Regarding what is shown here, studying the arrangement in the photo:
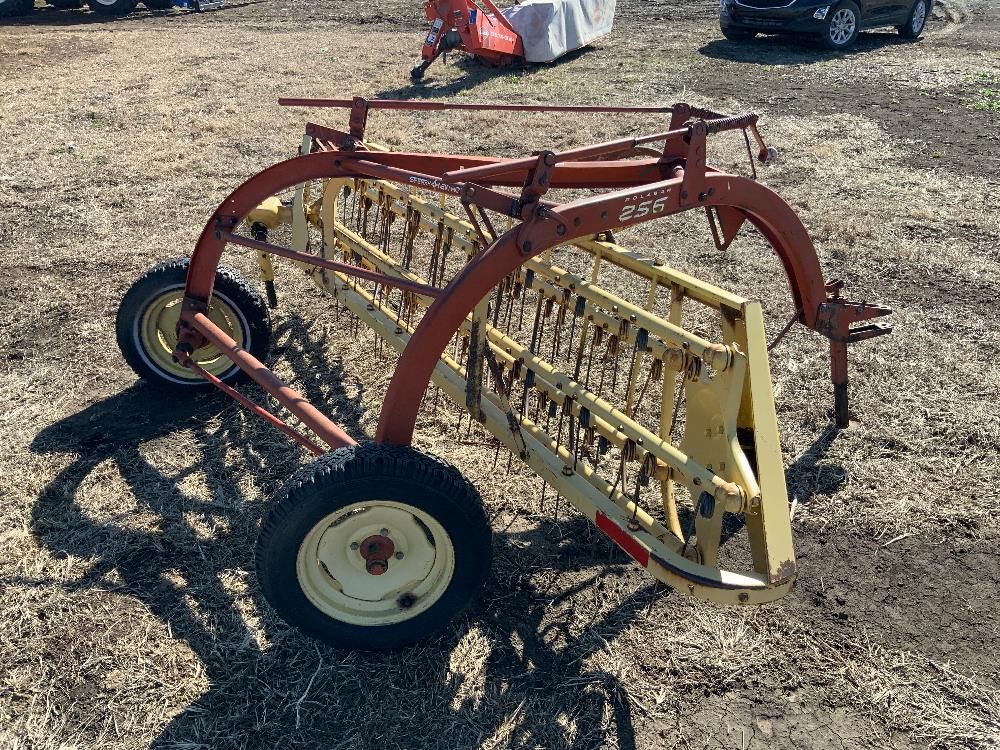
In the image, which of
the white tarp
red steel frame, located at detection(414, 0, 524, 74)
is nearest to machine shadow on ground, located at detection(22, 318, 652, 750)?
red steel frame, located at detection(414, 0, 524, 74)

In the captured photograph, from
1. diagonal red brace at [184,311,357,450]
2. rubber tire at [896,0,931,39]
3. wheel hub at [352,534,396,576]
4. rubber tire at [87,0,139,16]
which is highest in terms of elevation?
rubber tire at [87,0,139,16]

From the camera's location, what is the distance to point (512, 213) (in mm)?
2754

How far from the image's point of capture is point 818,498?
3.90 metres

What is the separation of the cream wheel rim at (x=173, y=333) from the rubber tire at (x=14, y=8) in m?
16.1

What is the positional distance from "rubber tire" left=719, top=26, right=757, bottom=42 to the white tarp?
7.59 ft

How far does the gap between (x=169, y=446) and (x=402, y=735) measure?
2.11 m

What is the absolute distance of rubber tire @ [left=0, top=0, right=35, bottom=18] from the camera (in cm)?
1636

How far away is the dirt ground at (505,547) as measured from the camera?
2871 mm

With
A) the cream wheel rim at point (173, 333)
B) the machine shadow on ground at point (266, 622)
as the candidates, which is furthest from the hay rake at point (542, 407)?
the cream wheel rim at point (173, 333)

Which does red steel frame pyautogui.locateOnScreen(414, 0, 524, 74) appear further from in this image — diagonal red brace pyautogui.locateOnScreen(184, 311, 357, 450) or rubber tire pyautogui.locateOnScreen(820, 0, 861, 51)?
diagonal red brace pyautogui.locateOnScreen(184, 311, 357, 450)

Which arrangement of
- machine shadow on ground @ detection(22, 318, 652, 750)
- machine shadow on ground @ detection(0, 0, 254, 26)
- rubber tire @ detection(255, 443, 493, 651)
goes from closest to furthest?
rubber tire @ detection(255, 443, 493, 651) → machine shadow on ground @ detection(22, 318, 652, 750) → machine shadow on ground @ detection(0, 0, 254, 26)

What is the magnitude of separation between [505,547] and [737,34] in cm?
1287

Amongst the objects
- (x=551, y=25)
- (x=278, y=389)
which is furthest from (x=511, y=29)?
(x=278, y=389)

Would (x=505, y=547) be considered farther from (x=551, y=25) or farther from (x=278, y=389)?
(x=551, y=25)
